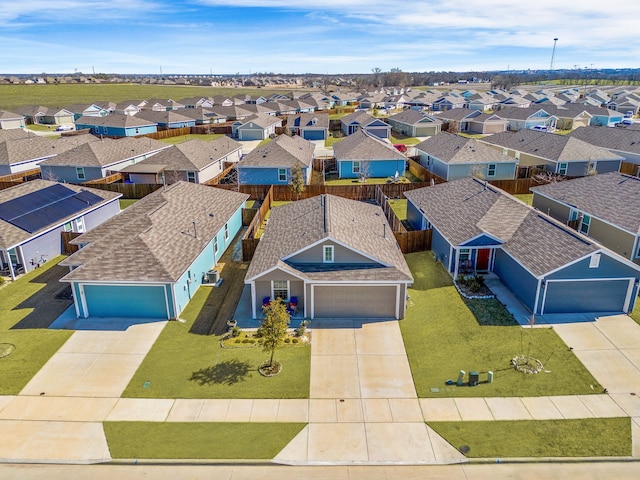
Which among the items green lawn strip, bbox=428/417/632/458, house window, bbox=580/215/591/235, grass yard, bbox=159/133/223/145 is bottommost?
green lawn strip, bbox=428/417/632/458

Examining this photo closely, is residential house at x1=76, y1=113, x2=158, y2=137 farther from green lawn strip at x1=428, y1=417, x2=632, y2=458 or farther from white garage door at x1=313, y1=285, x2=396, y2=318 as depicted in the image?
green lawn strip at x1=428, y1=417, x2=632, y2=458

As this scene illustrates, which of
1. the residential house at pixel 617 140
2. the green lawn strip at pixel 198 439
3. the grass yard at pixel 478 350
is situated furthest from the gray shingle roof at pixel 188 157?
the residential house at pixel 617 140

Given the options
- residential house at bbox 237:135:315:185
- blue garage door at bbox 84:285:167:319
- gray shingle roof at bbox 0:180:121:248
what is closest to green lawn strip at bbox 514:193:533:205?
residential house at bbox 237:135:315:185

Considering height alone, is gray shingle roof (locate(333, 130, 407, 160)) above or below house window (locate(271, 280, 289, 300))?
above

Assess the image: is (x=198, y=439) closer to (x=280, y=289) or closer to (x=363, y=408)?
(x=363, y=408)

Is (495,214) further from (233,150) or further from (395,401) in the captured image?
(233,150)

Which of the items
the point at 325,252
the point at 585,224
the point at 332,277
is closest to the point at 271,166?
the point at 325,252

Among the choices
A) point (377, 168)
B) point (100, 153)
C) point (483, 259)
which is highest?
point (100, 153)
